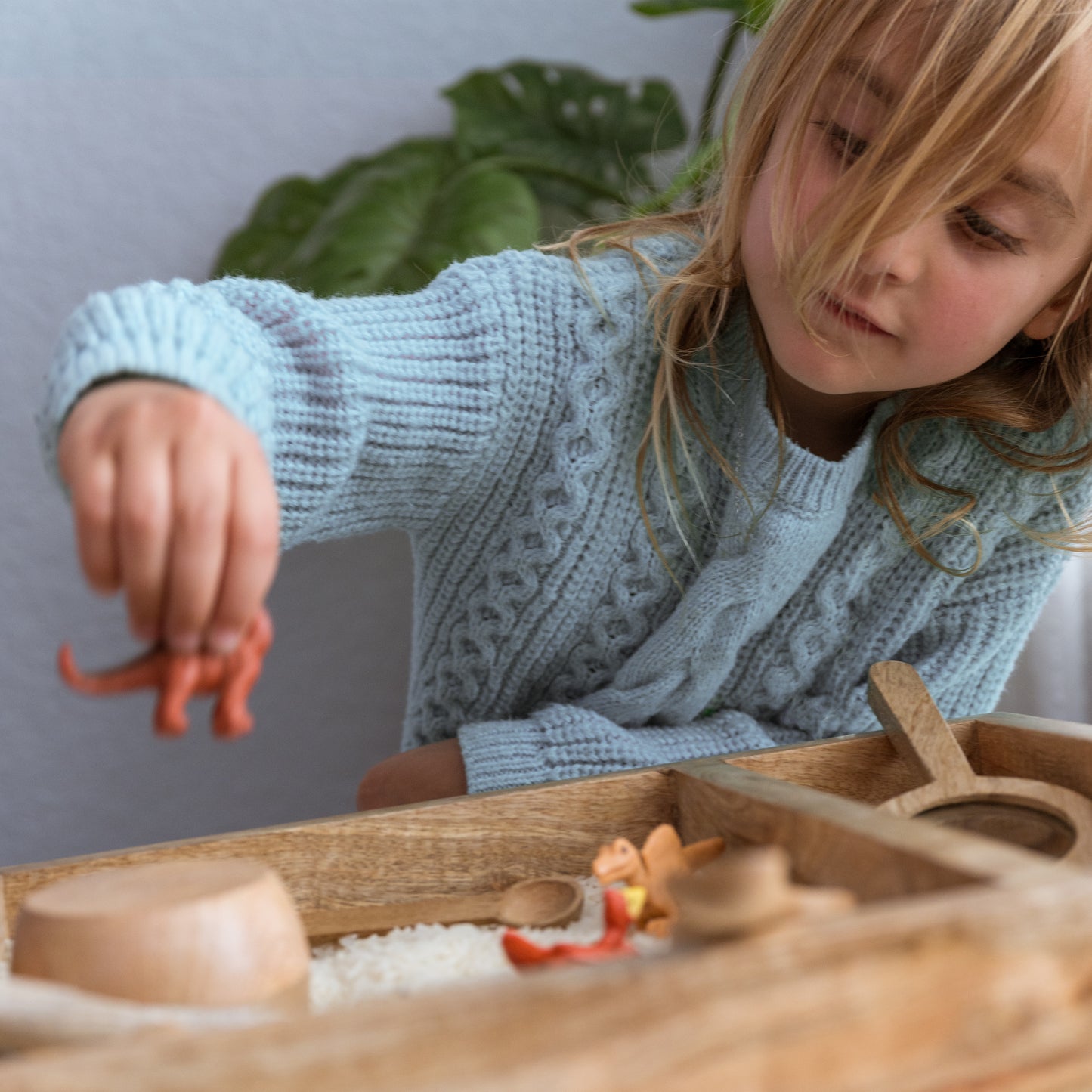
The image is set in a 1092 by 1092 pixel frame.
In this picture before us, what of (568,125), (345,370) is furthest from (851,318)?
(568,125)

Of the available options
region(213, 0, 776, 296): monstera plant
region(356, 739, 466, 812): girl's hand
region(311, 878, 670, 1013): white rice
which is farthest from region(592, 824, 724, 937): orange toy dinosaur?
region(213, 0, 776, 296): monstera plant

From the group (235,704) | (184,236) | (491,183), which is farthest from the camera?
(184,236)

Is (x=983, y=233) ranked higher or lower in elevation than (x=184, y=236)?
higher

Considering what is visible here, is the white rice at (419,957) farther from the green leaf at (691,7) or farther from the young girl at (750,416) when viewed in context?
the green leaf at (691,7)

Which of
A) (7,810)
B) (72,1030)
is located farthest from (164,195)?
(72,1030)

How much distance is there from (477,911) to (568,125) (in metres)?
1.16

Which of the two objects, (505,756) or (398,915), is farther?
(505,756)

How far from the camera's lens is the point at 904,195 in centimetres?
56

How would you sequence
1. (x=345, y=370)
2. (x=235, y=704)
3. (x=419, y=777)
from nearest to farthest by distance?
(x=235, y=704)
(x=345, y=370)
(x=419, y=777)

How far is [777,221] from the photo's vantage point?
608 mm

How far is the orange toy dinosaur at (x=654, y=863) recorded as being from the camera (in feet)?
1.26

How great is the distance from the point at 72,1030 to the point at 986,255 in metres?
0.56

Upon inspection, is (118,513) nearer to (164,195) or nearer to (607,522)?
(607,522)

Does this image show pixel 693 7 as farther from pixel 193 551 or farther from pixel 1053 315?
pixel 193 551
